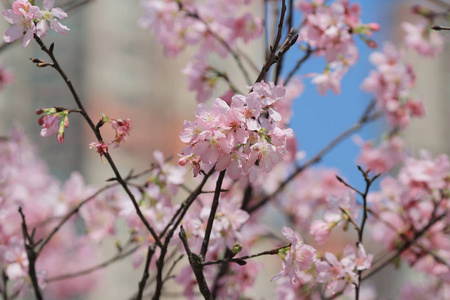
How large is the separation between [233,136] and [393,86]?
54.5 inches

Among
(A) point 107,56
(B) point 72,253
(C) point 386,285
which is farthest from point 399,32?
(B) point 72,253

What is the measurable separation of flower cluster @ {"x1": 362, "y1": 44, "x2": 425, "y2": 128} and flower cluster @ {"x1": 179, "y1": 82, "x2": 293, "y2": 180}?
1.29 meters

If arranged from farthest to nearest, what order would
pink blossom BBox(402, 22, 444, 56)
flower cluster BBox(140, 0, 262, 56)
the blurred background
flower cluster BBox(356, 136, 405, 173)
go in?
the blurred background
flower cluster BBox(356, 136, 405, 173)
pink blossom BBox(402, 22, 444, 56)
flower cluster BBox(140, 0, 262, 56)

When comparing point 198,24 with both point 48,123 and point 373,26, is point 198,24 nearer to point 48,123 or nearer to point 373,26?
point 373,26

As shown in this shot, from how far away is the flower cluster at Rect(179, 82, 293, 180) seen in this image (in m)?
1.03

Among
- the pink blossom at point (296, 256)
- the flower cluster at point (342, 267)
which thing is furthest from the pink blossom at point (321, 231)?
the pink blossom at point (296, 256)

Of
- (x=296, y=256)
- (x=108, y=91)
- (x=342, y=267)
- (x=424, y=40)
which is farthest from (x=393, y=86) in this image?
(x=108, y=91)

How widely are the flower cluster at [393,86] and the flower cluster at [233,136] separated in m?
1.29

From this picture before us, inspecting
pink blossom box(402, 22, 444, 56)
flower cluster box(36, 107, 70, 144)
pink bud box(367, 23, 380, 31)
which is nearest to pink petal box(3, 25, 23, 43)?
flower cluster box(36, 107, 70, 144)

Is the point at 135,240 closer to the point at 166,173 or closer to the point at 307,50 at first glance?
the point at 166,173

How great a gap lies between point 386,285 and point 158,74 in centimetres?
1700

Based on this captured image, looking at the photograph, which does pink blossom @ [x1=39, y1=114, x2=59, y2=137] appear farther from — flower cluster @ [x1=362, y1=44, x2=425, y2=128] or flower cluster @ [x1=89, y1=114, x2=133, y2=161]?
flower cluster @ [x1=362, y1=44, x2=425, y2=128]

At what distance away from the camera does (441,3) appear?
1948 millimetres

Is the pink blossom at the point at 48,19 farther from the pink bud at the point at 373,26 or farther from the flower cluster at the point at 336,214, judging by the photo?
the pink bud at the point at 373,26
